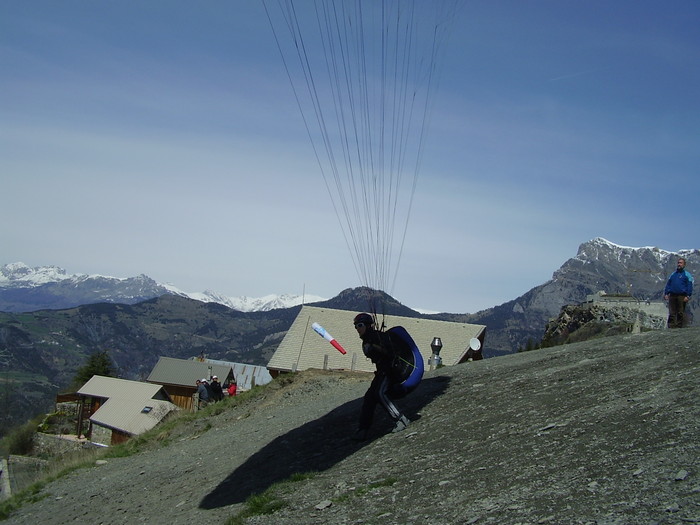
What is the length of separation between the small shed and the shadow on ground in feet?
210

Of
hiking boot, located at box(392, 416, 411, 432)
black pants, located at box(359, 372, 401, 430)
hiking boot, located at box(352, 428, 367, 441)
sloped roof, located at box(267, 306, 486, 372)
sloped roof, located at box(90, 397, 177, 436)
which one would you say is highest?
sloped roof, located at box(267, 306, 486, 372)

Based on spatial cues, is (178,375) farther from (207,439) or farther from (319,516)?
(319,516)

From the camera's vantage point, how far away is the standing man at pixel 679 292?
59.9 feet

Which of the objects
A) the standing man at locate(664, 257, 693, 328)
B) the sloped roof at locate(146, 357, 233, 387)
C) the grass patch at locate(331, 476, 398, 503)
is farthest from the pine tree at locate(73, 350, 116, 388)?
the grass patch at locate(331, 476, 398, 503)

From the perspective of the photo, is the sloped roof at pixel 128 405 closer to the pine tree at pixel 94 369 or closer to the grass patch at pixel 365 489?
the pine tree at pixel 94 369

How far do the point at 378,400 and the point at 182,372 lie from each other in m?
74.7

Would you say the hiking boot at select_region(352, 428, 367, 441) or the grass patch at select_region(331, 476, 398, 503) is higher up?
the hiking boot at select_region(352, 428, 367, 441)

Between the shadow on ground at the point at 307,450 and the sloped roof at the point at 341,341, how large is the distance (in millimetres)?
24650

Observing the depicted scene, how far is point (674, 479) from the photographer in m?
7.59

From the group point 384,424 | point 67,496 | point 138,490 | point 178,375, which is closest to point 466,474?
point 384,424

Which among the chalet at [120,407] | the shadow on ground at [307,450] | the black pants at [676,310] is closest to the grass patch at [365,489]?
the shadow on ground at [307,450]

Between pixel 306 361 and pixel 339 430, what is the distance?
28.5 metres

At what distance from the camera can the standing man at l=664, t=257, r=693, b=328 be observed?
18.2 m

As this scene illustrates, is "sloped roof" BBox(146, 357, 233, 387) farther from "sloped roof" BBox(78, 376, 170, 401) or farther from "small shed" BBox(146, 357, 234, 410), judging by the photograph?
"sloped roof" BBox(78, 376, 170, 401)
